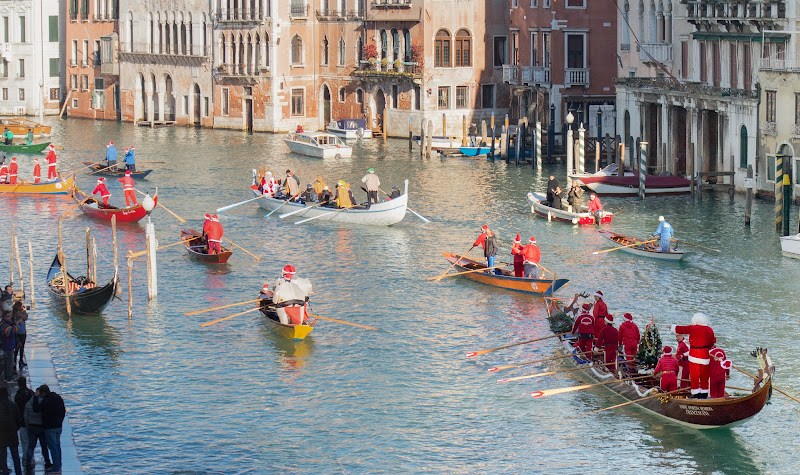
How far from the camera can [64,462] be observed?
23.5 metres

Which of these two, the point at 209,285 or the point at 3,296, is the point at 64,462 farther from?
the point at 209,285

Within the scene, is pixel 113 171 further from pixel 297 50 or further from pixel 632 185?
pixel 632 185

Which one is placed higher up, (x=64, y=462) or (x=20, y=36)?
(x=20, y=36)

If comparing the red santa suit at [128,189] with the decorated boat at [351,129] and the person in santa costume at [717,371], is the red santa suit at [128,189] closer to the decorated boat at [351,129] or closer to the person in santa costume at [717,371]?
the decorated boat at [351,129]

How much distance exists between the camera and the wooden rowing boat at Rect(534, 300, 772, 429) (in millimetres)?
24203

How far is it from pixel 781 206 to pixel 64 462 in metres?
29.8

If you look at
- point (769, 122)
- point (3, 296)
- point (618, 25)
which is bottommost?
point (3, 296)

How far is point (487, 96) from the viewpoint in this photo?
8306 centimetres

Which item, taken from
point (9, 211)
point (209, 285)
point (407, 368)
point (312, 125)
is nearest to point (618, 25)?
point (312, 125)

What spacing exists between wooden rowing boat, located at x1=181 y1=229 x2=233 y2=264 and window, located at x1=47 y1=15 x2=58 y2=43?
6711cm

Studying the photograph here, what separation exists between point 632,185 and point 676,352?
103 ft

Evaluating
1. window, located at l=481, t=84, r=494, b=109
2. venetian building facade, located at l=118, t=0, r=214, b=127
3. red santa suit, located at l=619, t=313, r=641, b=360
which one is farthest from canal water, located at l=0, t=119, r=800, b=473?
venetian building facade, located at l=118, t=0, r=214, b=127

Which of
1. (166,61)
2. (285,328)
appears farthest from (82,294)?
(166,61)

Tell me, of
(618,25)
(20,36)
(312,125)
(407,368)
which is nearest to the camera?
(407,368)
